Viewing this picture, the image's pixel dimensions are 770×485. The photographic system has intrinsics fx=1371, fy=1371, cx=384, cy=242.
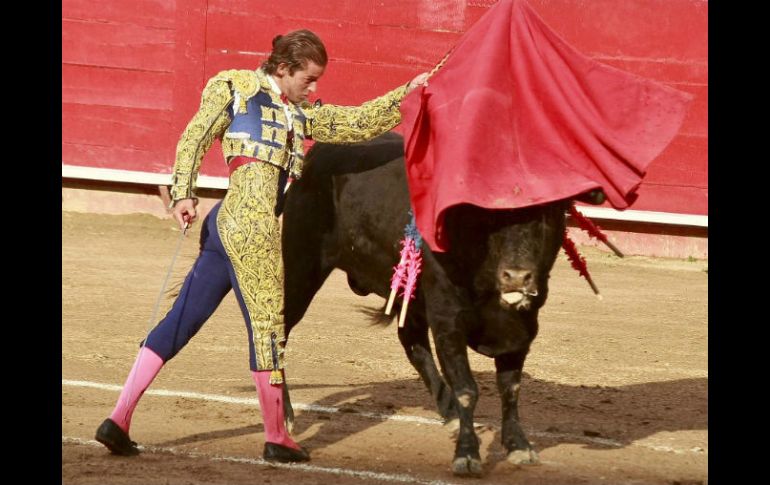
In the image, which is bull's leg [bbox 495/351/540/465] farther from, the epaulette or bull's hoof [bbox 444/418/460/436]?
the epaulette

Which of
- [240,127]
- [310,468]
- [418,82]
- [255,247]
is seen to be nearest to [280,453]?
[310,468]

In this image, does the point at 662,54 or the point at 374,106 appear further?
the point at 662,54

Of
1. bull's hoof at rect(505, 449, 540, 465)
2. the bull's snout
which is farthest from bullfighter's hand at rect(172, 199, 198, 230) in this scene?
bull's hoof at rect(505, 449, 540, 465)

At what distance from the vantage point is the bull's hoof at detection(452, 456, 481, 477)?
13.0ft

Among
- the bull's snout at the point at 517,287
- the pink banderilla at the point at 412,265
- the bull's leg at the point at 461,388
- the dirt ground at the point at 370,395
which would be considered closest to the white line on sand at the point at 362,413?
the dirt ground at the point at 370,395

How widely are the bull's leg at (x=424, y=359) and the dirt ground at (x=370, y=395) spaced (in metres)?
0.10

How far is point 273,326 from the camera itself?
4.00 m

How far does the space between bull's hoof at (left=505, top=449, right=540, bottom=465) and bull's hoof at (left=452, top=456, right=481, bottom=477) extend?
23 centimetres

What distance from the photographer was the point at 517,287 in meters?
3.81

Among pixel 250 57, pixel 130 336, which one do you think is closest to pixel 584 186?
pixel 130 336

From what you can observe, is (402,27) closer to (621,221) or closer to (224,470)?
(621,221)

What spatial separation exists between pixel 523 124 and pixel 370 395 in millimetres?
1683

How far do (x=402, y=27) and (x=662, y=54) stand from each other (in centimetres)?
187

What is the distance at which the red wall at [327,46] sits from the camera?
31.7 feet
